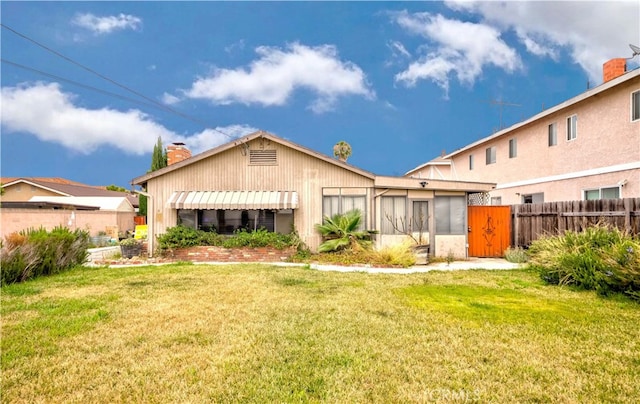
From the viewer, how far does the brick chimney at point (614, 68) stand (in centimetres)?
1555

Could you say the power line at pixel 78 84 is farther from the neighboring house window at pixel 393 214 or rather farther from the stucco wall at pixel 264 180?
the neighboring house window at pixel 393 214

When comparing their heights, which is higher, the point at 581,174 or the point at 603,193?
the point at 581,174

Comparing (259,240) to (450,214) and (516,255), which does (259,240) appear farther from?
(516,255)

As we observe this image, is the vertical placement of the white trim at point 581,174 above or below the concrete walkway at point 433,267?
above

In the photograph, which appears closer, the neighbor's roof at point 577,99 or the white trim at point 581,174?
the neighbor's roof at point 577,99

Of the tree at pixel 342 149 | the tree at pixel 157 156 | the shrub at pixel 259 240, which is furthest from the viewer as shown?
the tree at pixel 342 149

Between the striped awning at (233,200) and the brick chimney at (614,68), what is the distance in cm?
1570

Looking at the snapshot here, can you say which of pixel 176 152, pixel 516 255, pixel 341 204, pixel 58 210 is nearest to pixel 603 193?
pixel 516 255

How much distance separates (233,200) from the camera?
14344 mm

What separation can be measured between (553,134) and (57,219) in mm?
28851

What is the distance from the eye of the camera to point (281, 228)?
14.9 metres

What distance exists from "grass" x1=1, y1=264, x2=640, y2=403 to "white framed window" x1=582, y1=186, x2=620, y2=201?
856 cm

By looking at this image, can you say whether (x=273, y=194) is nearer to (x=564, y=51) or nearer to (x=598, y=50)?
(x=598, y=50)

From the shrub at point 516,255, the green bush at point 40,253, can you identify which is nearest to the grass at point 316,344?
the green bush at point 40,253
